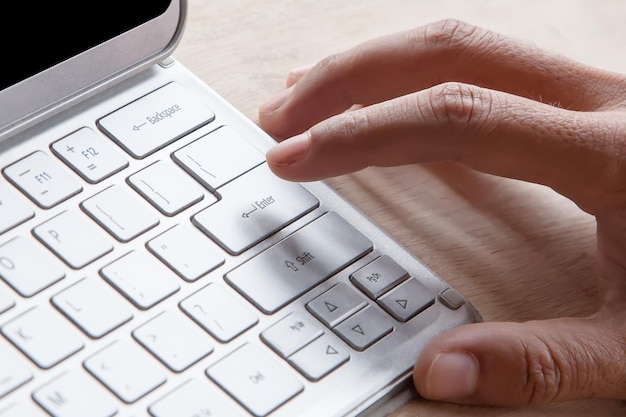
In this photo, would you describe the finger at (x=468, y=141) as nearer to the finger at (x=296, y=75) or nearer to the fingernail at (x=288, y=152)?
the fingernail at (x=288, y=152)

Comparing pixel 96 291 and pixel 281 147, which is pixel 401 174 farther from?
pixel 96 291

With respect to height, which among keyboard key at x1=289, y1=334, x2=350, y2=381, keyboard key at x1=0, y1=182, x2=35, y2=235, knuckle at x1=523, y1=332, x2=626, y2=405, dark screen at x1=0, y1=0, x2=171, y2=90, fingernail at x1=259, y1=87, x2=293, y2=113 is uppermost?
dark screen at x1=0, y1=0, x2=171, y2=90

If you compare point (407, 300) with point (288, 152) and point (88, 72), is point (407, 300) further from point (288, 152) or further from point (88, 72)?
point (88, 72)

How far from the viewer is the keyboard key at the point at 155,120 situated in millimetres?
558

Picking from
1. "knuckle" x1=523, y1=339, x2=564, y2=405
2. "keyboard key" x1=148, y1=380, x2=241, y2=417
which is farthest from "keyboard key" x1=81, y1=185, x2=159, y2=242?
"knuckle" x1=523, y1=339, x2=564, y2=405

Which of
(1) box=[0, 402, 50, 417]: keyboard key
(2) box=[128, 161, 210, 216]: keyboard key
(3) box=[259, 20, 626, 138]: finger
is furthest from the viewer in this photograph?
(3) box=[259, 20, 626, 138]: finger

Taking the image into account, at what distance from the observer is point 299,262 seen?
1.69 feet

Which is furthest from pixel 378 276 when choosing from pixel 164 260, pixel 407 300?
pixel 164 260

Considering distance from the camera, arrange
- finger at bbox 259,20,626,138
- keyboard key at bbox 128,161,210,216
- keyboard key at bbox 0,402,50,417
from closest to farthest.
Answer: keyboard key at bbox 0,402,50,417 → keyboard key at bbox 128,161,210,216 → finger at bbox 259,20,626,138

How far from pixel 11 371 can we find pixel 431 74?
0.37m

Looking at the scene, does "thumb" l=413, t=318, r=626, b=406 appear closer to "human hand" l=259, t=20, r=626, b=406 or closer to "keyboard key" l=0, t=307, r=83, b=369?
"human hand" l=259, t=20, r=626, b=406

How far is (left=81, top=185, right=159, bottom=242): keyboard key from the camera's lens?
0.51 m

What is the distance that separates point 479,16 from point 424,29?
5.0 inches

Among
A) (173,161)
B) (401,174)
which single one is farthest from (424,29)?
(173,161)
